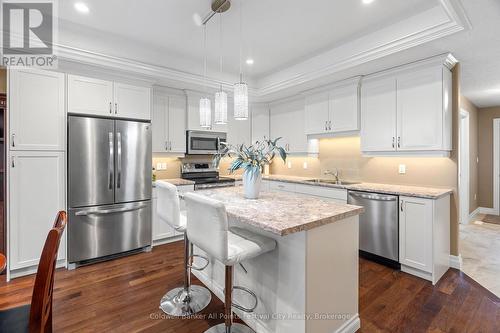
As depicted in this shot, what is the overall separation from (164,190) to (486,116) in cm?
690

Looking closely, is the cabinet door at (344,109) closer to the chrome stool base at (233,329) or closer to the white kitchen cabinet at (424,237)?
the white kitchen cabinet at (424,237)

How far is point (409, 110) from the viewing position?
3127 mm

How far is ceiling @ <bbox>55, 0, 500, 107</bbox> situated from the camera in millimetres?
2461

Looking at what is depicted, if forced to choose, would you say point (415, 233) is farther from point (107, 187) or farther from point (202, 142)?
point (107, 187)

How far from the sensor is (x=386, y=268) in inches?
120

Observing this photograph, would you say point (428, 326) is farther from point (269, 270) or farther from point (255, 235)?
point (255, 235)

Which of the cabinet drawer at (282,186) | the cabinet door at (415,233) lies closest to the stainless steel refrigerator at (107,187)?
the cabinet drawer at (282,186)

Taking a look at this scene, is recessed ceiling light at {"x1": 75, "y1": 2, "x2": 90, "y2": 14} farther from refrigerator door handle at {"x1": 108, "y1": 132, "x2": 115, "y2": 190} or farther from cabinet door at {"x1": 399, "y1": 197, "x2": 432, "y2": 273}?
cabinet door at {"x1": 399, "y1": 197, "x2": 432, "y2": 273}

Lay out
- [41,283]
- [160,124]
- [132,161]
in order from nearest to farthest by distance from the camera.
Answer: [41,283] < [132,161] < [160,124]

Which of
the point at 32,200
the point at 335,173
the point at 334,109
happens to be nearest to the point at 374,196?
the point at 335,173

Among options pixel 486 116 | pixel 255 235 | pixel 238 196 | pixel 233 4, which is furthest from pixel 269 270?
pixel 486 116

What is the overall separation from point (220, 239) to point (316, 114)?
3256 mm

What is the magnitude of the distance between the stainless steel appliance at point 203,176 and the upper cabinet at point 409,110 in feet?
7.50

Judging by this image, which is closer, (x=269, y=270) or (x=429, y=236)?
(x=269, y=270)
